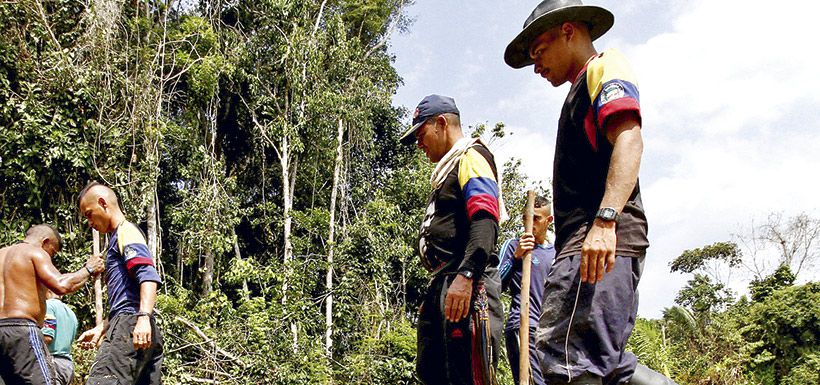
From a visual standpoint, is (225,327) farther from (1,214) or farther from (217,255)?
(217,255)

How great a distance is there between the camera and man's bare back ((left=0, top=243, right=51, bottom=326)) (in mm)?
4354

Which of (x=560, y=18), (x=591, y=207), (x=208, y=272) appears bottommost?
(x=591, y=207)

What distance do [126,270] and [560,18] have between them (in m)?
3.23

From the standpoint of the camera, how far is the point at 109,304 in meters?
4.17

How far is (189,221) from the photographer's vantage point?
573 inches

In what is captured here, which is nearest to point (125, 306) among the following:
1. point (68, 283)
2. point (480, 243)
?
point (68, 283)

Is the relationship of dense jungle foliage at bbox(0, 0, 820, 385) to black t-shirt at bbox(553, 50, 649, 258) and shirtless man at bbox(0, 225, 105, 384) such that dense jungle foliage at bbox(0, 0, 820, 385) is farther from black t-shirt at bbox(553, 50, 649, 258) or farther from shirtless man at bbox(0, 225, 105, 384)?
black t-shirt at bbox(553, 50, 649, 258)

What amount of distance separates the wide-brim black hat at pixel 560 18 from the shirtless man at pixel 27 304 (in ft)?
11.6

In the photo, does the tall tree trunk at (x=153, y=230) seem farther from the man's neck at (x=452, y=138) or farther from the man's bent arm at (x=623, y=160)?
the man's bent arm at (x=623, y=160)

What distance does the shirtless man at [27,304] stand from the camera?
4.25 m

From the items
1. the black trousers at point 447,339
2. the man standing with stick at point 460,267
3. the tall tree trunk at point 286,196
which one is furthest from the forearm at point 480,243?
the tall tree trunk at point 286,196

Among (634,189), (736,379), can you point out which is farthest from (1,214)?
(736,379)

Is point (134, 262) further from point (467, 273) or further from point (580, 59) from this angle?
point (580, 59)

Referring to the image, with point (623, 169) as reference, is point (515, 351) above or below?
below
